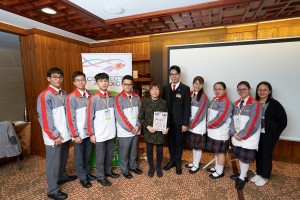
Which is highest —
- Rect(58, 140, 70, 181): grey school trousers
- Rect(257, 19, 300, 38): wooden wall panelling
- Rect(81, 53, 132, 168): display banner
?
Rect(257, 19, 300, 38): wooden wall panelling

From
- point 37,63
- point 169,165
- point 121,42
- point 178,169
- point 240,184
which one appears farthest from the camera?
point 121,42

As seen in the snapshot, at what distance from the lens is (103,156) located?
233 cm

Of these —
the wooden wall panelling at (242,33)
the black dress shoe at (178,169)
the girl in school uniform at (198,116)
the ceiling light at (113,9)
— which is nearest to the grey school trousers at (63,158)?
the black dress shoe at (178,169)

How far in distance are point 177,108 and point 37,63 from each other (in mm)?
2627

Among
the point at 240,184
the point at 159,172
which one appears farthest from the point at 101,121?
the point at 240,184

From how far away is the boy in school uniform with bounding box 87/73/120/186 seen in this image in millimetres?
2207

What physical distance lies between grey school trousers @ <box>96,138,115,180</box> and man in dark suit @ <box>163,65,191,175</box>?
936 millimetres

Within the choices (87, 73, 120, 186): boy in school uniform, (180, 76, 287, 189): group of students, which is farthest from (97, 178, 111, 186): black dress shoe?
(180, 76, 287, 189): group of students

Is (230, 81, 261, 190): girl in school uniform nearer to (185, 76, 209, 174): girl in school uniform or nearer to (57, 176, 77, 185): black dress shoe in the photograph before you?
(185, 76, 209, 174): girl in school uniform

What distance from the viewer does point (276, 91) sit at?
2441 millimetres

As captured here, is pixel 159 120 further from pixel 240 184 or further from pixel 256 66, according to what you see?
pixel 256 66

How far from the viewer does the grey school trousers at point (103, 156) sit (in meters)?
2.30

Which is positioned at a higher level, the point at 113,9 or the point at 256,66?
the point at 113,9

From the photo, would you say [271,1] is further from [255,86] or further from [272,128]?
[272,128]
